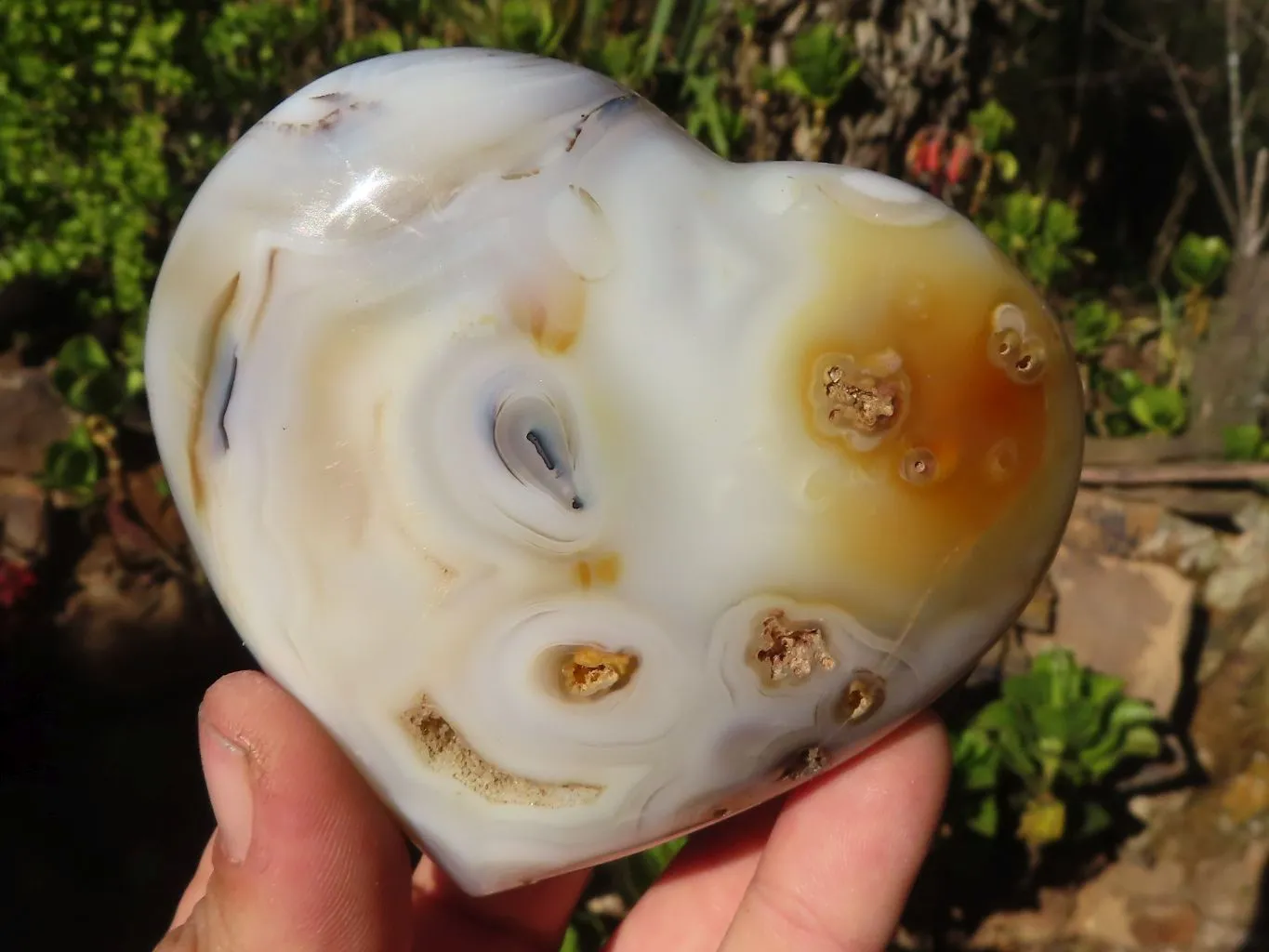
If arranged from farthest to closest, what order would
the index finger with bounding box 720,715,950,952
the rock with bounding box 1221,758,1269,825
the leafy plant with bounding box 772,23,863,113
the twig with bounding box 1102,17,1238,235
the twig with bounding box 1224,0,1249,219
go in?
the twig with bounding box 1102,17,1238,235
the twig with bounding box 1224,0,1249,219
the rock with bounding box 1221,758,1269,825
the leafy plant with bounding box 772,23,863,113
the index finger with bounding box 720,715,950,952

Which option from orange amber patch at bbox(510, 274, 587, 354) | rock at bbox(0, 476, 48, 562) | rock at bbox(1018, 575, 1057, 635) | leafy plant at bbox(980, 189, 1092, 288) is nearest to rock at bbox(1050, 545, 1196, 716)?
rock at bbox(1018, 575, 1057, 635)

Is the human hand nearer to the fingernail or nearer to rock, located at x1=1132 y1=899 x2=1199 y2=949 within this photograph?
the fingernail

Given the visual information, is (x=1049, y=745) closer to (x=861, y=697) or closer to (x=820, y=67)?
(x=861, y=697)

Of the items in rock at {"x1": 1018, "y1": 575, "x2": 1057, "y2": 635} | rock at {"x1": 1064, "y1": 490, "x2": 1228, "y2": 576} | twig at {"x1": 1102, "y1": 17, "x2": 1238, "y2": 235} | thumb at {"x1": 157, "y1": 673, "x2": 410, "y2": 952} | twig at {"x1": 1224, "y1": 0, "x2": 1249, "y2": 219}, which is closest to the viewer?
thumb at {"x1": 157, "y1": 673, "x2": 410, "y2": 952}

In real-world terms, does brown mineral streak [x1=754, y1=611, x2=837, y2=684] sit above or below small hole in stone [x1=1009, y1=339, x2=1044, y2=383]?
below

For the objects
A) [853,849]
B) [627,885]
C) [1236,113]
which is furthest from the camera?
[1236,113]

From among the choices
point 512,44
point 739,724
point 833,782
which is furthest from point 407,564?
point 512,44

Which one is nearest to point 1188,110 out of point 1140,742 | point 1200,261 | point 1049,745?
point 1200,261

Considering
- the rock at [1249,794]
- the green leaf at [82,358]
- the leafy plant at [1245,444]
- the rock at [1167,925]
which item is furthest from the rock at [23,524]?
the leafy plant at [1245,444]
